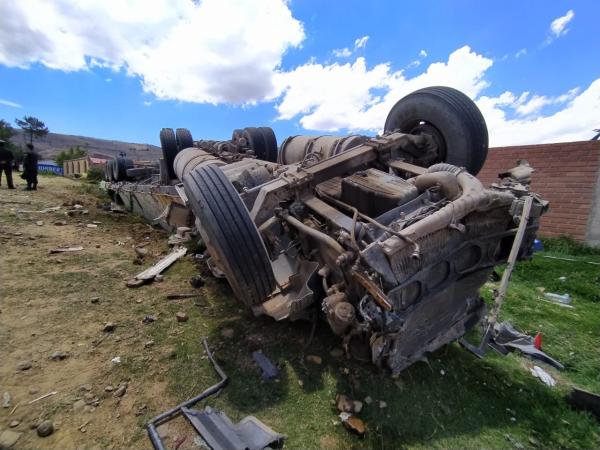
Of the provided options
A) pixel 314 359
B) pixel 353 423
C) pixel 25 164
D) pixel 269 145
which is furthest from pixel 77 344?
pixel 25 164

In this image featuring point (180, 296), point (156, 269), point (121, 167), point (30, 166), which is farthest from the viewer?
point (30, 166)

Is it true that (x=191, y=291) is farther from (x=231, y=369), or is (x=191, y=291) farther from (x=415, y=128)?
(x=415, y=128)

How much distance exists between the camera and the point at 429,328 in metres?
2.25

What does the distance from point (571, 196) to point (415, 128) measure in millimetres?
5504

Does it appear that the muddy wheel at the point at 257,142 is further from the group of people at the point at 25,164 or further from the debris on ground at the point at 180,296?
the group of people at the point at 25,164

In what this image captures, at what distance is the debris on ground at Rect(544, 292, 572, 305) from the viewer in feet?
14.1

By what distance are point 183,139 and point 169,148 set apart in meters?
0.35

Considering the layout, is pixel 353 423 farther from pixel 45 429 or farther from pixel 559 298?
pixel 559 298

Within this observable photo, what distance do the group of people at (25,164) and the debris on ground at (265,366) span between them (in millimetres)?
9991

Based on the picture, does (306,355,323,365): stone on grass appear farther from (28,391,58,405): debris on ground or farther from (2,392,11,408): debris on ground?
(2,392,11,408): debris on ground

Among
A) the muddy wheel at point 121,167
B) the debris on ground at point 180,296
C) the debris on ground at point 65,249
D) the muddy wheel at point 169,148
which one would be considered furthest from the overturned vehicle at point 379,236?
the muddy wheel at point 121,167

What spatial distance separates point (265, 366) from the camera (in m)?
2.44

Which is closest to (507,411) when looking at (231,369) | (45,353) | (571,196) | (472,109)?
(231,369)

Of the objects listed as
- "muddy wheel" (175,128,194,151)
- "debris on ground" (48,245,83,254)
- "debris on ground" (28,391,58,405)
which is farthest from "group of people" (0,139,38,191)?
"debris on ground" (28,391,58,405)
